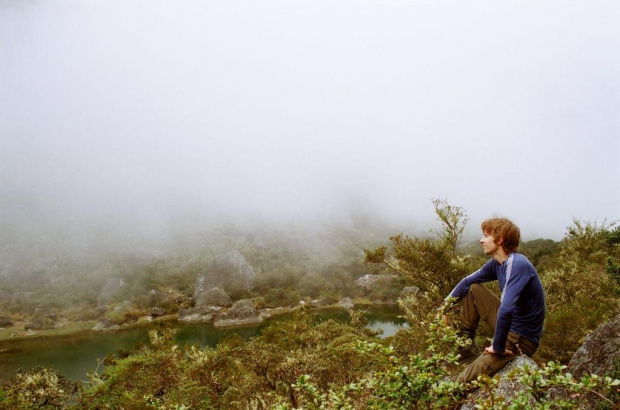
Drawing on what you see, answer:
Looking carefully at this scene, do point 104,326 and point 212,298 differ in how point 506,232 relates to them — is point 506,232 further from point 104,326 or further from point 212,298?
point 212,298

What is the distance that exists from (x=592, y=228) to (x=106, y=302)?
9784cm

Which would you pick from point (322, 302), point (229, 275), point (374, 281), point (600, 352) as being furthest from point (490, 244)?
point (374, 281)

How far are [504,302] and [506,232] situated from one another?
1.11 meters

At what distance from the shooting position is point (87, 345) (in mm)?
53344

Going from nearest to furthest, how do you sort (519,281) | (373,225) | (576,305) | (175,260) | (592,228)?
1. (519,281)
2. (576,305)
3. (592,228)
4. (175,260)
5. (373,225)

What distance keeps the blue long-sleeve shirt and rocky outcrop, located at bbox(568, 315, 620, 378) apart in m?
1.43

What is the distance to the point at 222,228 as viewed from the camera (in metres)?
162

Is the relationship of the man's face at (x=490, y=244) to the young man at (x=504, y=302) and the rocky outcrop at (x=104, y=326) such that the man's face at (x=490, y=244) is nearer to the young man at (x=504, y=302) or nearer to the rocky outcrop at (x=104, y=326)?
the young man at (x=504, y=302)

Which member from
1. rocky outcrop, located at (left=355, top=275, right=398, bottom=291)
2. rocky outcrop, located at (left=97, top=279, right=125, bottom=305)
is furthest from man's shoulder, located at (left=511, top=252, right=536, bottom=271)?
rocky outcrop, located at (left=97, top=279, right=125, bottom=305)

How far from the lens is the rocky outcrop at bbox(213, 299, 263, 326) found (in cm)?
6624

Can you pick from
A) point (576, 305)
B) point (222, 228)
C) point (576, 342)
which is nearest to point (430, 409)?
point (576, 342)

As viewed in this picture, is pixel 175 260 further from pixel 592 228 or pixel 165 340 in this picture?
pixel 592 228

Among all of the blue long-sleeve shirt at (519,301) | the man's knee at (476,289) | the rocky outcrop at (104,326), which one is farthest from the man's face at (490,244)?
the rocky outcrop at (104,326)

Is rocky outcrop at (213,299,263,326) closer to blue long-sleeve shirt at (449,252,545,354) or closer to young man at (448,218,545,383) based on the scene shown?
young man at (448,218,545,383)
